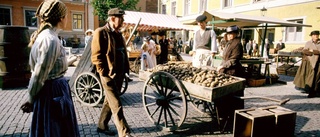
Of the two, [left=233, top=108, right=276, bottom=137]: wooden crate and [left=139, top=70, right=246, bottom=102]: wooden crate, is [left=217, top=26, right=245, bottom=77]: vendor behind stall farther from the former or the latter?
[left=233, top=108, right=276, bottom=137]: wooden crate

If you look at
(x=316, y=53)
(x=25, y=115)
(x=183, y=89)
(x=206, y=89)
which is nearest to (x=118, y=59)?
(x=183, y=89)

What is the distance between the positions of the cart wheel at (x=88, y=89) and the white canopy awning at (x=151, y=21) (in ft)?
22.2

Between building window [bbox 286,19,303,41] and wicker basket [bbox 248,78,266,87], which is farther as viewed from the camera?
building window [bbox 286,19,303,41]

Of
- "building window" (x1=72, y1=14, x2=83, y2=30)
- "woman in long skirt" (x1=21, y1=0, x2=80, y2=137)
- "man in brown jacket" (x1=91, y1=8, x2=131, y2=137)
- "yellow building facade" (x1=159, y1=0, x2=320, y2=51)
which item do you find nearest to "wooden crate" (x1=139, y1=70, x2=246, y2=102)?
"man in brown jacket" (x1=91, y1=8, x2=131, y2=137)

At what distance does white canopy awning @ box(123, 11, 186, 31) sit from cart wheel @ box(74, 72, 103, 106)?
6766 millimetres

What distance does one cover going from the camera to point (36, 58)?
6.42 ft

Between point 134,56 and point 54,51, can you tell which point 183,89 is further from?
point 134,56

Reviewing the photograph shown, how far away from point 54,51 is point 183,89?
203 centimetres

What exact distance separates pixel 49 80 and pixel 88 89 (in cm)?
298

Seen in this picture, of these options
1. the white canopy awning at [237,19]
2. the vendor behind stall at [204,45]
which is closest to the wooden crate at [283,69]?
the white canopy awning at [237,19]

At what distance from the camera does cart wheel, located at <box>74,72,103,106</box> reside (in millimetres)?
4934

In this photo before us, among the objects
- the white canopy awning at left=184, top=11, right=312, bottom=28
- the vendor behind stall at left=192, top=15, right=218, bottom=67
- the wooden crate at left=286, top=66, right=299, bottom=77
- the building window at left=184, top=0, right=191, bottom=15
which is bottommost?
the wooden crate at left=286, top=66, right=299, bottom=77

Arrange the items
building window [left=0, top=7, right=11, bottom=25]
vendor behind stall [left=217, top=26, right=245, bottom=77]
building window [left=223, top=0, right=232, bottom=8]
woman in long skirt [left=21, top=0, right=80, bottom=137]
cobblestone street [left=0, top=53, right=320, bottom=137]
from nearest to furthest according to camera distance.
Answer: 1. woman in long skirt [left=21, top=0, right=80, bottom=137]
2. cobblestone street [left=0, top=53, right=320, bottom=137]
3. vendor behind stall [left=217, top=26, right=245, bottom=77]
4. building window [left=223, top=0, right=232, bottom=8]
5. building window [left=0, top=7, right=11, bottom=25]

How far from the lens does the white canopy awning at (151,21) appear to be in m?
11.8
